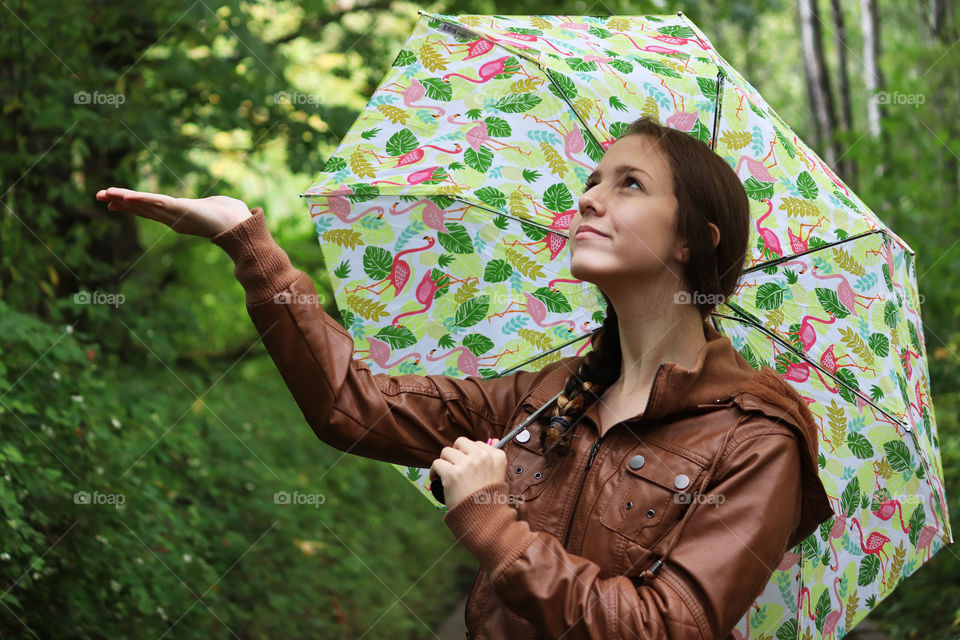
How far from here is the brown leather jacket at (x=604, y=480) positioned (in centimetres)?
196

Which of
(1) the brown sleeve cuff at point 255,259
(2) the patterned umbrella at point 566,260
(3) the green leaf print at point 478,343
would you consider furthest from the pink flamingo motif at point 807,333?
(1) the brown sleeve cuff at point 255,259

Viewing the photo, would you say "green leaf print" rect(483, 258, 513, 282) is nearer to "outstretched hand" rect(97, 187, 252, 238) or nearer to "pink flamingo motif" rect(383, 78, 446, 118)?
"pink flamingo motif" rect(383, 78, 446, 118)

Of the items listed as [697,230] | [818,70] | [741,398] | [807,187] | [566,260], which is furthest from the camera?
[818,70]

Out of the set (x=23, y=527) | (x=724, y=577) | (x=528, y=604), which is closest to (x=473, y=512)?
(x=528, y=604)

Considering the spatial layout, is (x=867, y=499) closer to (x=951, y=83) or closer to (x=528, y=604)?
(x=528, y=604)

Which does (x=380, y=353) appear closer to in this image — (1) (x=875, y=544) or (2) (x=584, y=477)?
(2) (x=584, y=477)

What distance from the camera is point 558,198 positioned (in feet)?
9.62

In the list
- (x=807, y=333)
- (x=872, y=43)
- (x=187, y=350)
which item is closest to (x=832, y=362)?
(x=807, y=333)

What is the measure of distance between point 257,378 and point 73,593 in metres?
5.91

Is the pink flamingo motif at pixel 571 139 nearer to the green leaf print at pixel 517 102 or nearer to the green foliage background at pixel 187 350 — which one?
the green leaf print at pixel 517 102

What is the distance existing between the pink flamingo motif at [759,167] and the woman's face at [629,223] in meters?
0.30

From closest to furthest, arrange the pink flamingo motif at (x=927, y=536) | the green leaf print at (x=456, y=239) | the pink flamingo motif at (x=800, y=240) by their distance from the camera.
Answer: the pink flamingo motif at (x=800, y=240), the pink flamingo motif at (x=927, y=536), the green leaf print at (x=456, y=239)

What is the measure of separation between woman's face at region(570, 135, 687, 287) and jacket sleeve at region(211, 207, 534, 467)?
541 millimetres

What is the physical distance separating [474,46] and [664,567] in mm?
1572
